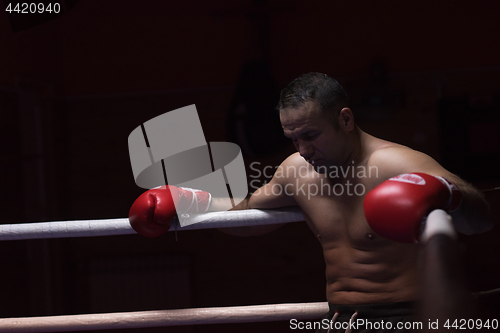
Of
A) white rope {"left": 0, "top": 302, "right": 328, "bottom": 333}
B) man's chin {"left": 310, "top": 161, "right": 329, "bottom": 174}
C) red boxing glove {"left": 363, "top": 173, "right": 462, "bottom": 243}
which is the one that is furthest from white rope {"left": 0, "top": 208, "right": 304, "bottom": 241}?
red boxing glove {"left": 363, "top": 173, "right": 462, "bottom": 243}

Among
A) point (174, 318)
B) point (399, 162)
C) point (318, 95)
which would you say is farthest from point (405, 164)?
point (174, 318)

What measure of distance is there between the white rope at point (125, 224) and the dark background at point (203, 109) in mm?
1880

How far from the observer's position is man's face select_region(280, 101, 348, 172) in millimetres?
1096

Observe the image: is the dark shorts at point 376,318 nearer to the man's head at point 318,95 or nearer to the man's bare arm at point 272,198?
the man's bare arm at point 272,198

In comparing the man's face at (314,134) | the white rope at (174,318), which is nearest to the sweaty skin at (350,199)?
the man's face at (314,134)

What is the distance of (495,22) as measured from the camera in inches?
113

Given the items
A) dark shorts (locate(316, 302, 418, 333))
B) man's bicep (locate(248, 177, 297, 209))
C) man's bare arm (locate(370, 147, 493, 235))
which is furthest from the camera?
man's bicep (locate(248, 177, 297, 209))

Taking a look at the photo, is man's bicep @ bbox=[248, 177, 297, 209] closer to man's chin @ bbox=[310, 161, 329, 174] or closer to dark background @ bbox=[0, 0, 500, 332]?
man's chin @ bbox=[310, 161, 329, 174]

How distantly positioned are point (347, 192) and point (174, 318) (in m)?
0.62

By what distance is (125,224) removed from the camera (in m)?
1.20

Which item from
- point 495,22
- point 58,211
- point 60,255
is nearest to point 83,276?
point 60,255

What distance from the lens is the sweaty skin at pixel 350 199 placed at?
1.06 m

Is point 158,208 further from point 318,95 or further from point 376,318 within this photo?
point 376,318

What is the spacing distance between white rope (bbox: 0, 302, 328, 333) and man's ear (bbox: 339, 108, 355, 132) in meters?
0.52
